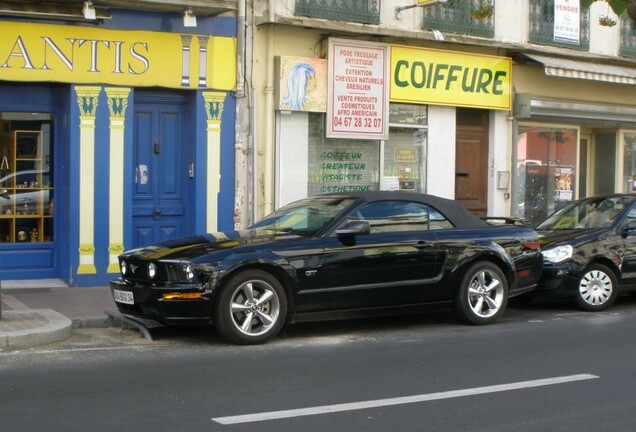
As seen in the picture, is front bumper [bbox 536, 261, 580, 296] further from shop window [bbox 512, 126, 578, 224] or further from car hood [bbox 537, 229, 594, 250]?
shop window [bbox 512, 126, 578, 224]

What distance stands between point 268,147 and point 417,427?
28.8 feet

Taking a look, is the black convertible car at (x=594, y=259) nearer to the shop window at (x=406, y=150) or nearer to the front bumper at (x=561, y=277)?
the front bumper at (x=561, y=277)

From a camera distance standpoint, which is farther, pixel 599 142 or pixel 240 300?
pixel 599 142

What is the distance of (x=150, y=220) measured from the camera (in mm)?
13820

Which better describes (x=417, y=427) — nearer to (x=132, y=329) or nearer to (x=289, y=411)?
(x=289, y=411)

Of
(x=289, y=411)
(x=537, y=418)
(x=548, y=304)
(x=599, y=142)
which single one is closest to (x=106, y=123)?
(x=548, y=304)

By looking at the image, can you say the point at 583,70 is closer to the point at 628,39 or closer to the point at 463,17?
the point at 463,17

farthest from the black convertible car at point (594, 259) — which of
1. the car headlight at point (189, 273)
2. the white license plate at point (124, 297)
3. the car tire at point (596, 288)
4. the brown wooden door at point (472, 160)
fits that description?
the white license plate at point (124, 297)

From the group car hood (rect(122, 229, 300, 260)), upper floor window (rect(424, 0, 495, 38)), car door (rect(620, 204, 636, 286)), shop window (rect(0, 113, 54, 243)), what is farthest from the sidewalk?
upper floor window (rect(424, 0, 495, 38))

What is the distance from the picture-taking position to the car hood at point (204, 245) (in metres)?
8.95

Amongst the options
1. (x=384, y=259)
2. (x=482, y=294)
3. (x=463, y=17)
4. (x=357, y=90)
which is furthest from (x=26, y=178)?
(x=463, y=17)

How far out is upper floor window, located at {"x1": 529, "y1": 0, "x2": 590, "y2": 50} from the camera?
56.7 feet

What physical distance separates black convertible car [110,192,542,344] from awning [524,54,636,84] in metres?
6.52

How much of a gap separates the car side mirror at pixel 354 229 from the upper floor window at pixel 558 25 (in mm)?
9095
